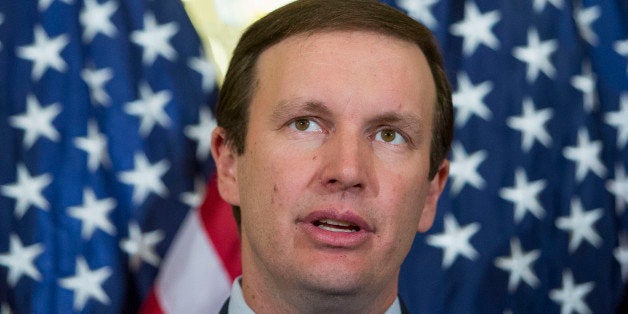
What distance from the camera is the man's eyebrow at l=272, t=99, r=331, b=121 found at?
188cm

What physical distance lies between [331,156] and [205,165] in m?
1.20

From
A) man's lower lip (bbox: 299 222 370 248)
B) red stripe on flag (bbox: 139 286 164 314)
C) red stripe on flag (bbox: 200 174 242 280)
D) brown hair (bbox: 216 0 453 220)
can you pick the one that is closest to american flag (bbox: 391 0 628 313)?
red stripe on flag (bbox: 200 174 242 280)

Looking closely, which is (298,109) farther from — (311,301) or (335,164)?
(311,301)

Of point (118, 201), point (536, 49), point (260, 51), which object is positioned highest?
point (536, 49)

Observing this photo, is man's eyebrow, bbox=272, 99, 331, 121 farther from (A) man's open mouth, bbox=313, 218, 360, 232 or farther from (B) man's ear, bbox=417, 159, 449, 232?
(B) man's ear, bbox=417, 159, 449, 232

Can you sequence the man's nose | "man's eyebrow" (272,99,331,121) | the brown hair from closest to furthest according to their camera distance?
the man's nose → "man's eyebrow" (272,99,331,121) → the brown hair

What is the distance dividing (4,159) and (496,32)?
1.95 meters

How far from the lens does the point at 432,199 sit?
87.2 inches

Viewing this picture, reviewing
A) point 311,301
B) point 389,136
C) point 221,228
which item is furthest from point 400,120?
point 221,228

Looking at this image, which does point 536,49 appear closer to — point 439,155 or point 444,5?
point 444,5

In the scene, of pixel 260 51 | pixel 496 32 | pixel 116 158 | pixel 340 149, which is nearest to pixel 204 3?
pixel 116 158

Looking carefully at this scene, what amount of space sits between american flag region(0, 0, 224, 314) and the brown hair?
2.32ft

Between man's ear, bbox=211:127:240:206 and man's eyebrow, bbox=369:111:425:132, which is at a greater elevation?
man's eyebrow, bbox=369:111:425:132

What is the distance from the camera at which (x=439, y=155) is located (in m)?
2.18
